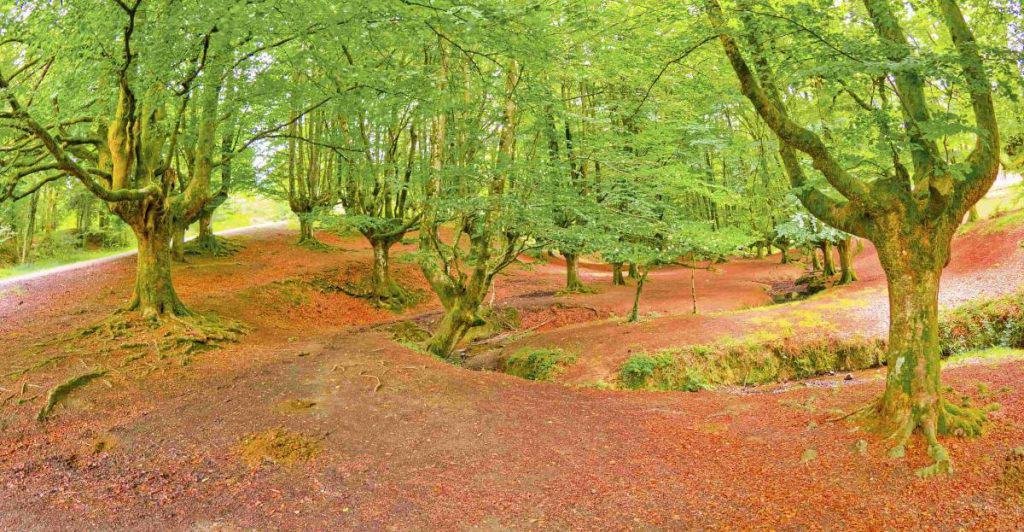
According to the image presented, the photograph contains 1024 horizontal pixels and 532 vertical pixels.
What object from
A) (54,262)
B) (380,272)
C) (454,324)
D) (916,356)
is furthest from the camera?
(54,262)

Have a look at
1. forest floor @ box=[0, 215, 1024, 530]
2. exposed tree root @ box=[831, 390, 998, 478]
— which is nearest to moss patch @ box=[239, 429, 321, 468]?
forest floor @ box=[0, 215, 1024, 530]

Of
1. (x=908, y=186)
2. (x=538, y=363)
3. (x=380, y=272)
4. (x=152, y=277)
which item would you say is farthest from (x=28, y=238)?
(x=908, y=186)

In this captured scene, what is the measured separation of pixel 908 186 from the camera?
5.25m

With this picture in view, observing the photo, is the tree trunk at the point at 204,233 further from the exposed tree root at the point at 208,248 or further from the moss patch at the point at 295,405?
the moss patch at the point at 295,405

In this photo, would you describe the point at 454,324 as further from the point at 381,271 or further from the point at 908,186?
the point at 908,186

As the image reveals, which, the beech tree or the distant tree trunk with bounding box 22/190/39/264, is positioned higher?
the beech tree

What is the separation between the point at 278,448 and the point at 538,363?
6770 millimetres

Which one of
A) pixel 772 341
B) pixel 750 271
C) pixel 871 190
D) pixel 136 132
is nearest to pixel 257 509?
pixel 871 190

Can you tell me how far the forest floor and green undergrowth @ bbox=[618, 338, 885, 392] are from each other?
23.6 inches

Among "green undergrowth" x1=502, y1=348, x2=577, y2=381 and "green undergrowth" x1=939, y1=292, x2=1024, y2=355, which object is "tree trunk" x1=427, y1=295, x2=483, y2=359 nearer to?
"green undergrowth" x1=502, y1=348, x2=577, y2=381

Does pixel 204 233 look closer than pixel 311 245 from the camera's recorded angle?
Yes

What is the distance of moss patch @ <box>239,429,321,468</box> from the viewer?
5023 mm

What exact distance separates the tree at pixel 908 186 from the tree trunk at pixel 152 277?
34.3 ft

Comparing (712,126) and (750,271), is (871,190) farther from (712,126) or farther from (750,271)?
(750,271)
